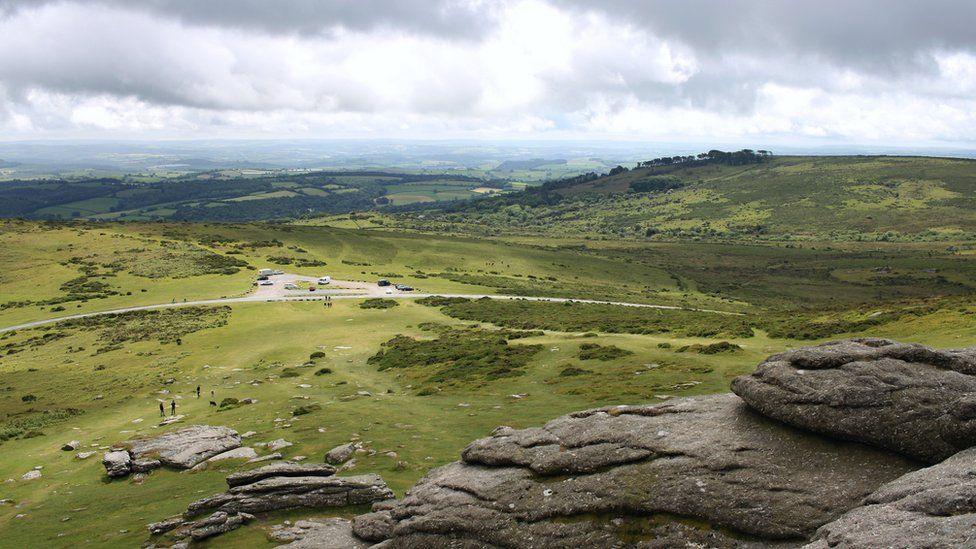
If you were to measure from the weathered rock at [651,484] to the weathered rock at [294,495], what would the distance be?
699cm

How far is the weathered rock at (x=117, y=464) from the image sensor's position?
33.0m

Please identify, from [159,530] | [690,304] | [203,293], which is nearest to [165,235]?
[203,293]

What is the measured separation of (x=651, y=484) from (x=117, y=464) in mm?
32311

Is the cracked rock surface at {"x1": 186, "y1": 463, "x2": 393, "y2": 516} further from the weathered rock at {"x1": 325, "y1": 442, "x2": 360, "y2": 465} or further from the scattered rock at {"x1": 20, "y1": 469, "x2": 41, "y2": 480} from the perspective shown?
the scattered rock at {"x1": 20, "y1": 469, "x2": 41, "y2": 480}

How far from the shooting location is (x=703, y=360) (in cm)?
4350

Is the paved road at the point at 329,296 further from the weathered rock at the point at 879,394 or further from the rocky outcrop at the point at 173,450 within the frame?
the weathered rock at the point at 879,394

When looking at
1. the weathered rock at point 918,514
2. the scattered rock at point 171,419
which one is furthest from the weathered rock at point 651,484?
the scattered rock at point 171,419

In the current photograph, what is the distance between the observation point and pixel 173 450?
34625 millimetres

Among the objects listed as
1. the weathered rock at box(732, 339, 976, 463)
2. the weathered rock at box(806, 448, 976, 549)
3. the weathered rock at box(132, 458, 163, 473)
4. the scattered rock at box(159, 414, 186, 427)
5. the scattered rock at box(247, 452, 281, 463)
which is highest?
the weathered rock at box(732, 339, 976, 463)

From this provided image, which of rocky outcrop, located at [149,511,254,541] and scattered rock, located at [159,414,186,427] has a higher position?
rocky outcrop, located at [149,511,254,541]

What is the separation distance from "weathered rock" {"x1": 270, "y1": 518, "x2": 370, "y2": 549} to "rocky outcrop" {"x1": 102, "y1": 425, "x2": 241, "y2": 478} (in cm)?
1309

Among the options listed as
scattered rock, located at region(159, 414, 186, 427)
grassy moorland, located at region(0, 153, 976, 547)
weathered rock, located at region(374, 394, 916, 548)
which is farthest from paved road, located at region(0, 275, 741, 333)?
weathered rock, located at region(374, 394, 916, 548)

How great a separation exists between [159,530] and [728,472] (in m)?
24.2

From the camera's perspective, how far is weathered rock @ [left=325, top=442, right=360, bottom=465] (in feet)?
103
